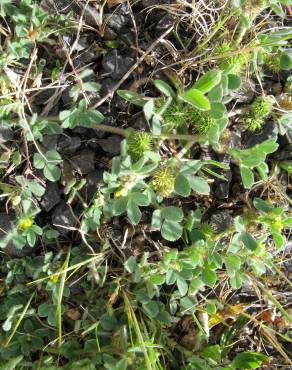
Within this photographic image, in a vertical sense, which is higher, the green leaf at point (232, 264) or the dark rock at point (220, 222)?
the dark rock at point (220, 222)

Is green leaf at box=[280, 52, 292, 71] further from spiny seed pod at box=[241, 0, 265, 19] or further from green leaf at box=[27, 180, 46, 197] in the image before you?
green leaf at box=[27, 180, 46, 197]

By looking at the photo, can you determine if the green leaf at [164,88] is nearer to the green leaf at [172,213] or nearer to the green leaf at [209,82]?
the green leaf at [209,82]

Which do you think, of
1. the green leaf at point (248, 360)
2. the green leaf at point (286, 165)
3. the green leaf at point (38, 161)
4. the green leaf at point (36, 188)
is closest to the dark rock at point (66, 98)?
the green leaf at point (38, 161)

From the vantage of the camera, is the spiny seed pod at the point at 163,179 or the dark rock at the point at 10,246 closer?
the spiny seed pod at the point at 163,179

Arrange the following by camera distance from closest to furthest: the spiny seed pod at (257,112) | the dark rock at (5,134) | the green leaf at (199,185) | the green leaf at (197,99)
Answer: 1. the green leaf at (197,99)
2. the green leaf at (199,185)
3. the dark rock at (5,134)
4. the spiny seed pod at (257,112)

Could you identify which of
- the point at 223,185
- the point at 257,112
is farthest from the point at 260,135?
the point at 223,185

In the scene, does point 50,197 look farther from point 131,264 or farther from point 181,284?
point 181,284
